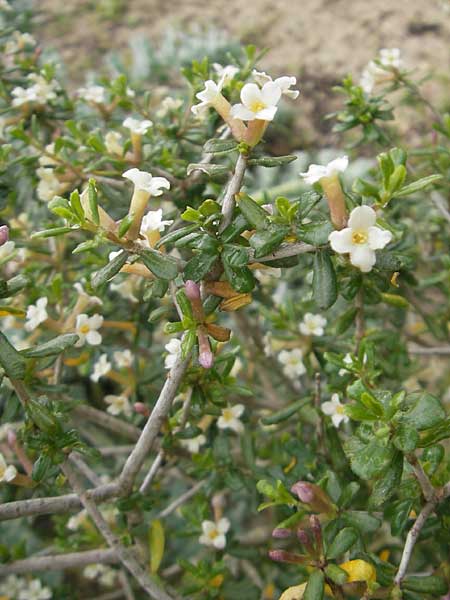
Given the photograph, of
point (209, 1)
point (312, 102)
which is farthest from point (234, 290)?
point (209, 1)

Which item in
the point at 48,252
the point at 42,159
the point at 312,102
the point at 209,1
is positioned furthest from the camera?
the point at 209,1

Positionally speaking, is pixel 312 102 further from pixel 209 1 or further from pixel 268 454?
pixel 268 454

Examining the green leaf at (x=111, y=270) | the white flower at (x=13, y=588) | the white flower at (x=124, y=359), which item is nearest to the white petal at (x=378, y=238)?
the green leaf at (x=111, y=270)

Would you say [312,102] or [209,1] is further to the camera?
[209,1]

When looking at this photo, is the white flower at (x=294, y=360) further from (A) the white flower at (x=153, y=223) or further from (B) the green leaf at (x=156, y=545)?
(A) the white flower at (x=153, y=223)

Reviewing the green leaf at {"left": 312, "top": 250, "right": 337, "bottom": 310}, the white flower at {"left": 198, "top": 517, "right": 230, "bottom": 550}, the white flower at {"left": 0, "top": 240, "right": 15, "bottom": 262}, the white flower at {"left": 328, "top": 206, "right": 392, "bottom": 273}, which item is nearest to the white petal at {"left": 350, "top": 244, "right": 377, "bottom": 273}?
the white flower at {"left": 328, "top": 206, "right": 392, "bottom": 273}

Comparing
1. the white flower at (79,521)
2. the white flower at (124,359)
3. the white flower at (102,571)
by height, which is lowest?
the white flower at (102,571)

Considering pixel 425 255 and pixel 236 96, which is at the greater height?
pixel 236 96

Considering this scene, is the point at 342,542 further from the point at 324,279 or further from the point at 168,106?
the point at 168,106
